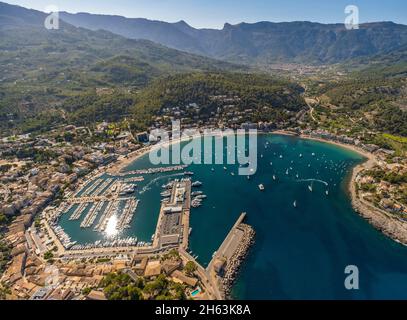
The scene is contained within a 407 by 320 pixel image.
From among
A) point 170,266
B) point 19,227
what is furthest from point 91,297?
point 19,227

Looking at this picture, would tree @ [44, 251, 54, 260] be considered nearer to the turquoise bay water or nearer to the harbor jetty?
the turquoise bay water

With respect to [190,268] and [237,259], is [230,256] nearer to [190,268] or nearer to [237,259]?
[237,259]

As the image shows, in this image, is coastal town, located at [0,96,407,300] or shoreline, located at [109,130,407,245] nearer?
coastal town, located at [0,96,407,300]

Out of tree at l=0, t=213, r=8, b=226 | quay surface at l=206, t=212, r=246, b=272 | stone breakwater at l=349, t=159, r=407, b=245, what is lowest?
tree at l=0, t=213, r=8, b=226

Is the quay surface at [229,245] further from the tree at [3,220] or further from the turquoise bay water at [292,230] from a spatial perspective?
the tree at [3,220]

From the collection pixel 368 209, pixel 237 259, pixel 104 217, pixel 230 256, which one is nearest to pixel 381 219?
pixel 368 209

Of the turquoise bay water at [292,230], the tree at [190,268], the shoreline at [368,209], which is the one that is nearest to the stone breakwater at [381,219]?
the shoreline at [368,209]

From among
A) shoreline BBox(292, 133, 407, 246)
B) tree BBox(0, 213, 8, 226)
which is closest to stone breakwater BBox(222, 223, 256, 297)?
shoreline BBox(292, 133, 407, 246)
